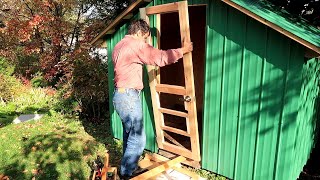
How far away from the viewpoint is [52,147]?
6555mm

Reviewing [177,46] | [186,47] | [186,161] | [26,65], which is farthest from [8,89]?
[186,47]

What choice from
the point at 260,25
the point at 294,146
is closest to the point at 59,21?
the point at 260,25

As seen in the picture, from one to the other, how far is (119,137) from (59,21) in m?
6.18

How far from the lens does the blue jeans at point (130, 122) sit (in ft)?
14.0

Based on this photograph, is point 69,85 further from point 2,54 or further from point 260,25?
point 260,25

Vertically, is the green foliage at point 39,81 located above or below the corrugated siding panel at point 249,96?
below

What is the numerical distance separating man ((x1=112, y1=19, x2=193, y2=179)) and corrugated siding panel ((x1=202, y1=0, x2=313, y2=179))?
0.87 m

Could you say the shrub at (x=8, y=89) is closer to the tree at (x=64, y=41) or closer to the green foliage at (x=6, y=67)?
the green foliage at (x=6, y=67)

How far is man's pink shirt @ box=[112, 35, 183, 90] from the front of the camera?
14.0ft

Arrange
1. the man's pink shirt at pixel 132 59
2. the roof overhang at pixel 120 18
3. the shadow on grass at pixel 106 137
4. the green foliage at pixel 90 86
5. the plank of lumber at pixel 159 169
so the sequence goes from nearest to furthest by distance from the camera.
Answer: the man's pink shirt at pixel 132 59 → the plank of lumber at pixel 159 169 → the roof overhang at pixel 120 18 → the shadow on grass at pixel 106 137 → the green foliage at pixel 90 86

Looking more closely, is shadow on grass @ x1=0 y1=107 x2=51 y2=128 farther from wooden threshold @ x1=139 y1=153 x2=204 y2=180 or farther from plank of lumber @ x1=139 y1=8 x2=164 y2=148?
plank of lumber @ x1=139 y1=8 x2=164 y2=148

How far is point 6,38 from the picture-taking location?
1207 cm

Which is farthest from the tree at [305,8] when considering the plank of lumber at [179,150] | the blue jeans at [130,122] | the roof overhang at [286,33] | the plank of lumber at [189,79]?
the blue jeans at [130,122]

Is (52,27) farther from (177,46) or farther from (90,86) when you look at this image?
(177,46)
